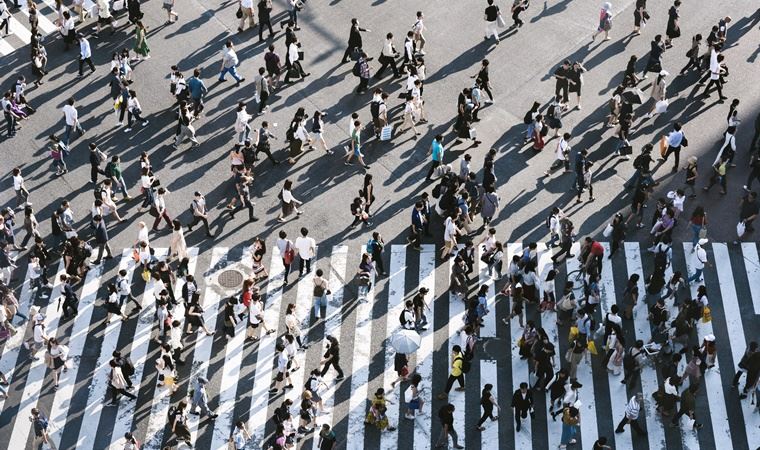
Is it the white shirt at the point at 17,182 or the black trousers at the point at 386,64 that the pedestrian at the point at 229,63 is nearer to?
the black trousers at the point at 386,64

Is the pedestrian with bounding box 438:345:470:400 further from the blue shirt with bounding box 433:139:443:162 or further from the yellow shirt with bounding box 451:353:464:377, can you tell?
the blue shirt with bounding box 433:139:443:162

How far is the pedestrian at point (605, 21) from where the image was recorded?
39688 mm

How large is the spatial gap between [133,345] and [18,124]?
11.4 m

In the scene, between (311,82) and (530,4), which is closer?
(311,82)

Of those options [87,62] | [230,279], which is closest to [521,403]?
[230,279]

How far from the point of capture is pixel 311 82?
39312 mm

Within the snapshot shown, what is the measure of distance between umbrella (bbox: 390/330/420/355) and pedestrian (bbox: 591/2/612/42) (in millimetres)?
16760

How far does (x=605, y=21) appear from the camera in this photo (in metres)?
39.8

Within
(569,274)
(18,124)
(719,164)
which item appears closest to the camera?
(569,274)

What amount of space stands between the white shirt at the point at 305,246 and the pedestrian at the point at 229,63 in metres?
9.74

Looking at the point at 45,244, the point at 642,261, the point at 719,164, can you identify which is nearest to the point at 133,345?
the point at 45,244

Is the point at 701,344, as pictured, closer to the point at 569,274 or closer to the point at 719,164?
the point at 569,274

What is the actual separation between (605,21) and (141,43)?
53.2 ft

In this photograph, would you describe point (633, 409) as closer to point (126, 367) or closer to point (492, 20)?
point (126, 367)
